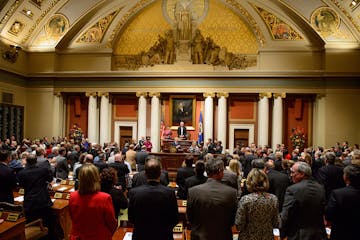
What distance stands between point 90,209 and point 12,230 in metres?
1.37

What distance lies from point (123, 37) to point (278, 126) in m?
9.68

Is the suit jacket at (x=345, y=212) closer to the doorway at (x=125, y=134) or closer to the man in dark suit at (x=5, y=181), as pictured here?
the man in dark suit at (x=5, y=181)

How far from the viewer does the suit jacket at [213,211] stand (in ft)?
11.8

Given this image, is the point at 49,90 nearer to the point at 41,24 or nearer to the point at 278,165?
the point at 41,24

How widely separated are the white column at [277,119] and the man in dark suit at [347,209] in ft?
46.4

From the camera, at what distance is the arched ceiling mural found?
17078 mm

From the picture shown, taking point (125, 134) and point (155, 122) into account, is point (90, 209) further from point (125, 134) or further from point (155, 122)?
point (125, 134)

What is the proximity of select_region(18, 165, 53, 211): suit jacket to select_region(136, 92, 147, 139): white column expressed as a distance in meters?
13.0

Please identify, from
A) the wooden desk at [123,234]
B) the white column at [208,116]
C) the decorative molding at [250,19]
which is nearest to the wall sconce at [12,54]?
the white column at [208,116]

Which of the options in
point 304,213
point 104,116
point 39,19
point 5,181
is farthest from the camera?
point 104,116

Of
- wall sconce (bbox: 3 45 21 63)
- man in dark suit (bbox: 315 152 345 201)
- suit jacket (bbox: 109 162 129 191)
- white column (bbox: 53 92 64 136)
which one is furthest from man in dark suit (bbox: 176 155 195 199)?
white column (bbox: 53 92 64 136)

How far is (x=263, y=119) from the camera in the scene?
18.2 metres

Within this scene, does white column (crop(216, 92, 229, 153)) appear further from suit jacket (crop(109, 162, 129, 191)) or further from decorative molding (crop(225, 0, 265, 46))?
suit jacket (crop(109, 162, 129, 191))

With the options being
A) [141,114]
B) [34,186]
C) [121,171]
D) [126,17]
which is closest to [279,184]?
[121,171]
